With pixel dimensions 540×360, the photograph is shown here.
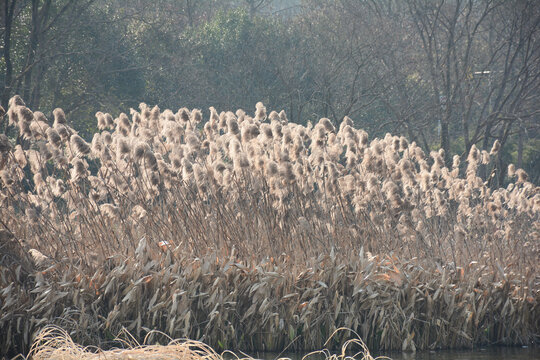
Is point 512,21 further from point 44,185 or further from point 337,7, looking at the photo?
point 44,185

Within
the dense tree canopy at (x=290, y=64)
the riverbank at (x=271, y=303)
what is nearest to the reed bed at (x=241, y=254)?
the riverbank at (x=271, y=303)

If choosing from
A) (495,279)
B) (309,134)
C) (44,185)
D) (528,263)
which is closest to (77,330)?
(44,185)

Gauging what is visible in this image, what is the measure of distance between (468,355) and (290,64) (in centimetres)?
1297

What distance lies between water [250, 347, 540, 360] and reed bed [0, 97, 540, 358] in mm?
134

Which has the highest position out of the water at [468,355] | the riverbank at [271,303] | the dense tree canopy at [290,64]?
the dense tree canopy at [290,64]

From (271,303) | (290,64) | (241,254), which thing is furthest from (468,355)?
(290,64)

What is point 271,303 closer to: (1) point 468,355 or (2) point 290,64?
(1) point 468,355

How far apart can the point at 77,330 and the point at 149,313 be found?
0.57 metres

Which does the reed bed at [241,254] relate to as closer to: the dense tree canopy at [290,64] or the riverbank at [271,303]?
the riverbank at [271,303]

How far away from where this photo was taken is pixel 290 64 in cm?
1788

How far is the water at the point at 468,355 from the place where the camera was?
18.2ft

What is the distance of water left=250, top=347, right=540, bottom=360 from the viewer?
5.54 m

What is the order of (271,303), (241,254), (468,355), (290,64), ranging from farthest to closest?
(290,64) → (241,254) → (468,355) → (271,303)

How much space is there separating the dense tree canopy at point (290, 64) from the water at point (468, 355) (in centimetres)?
848
